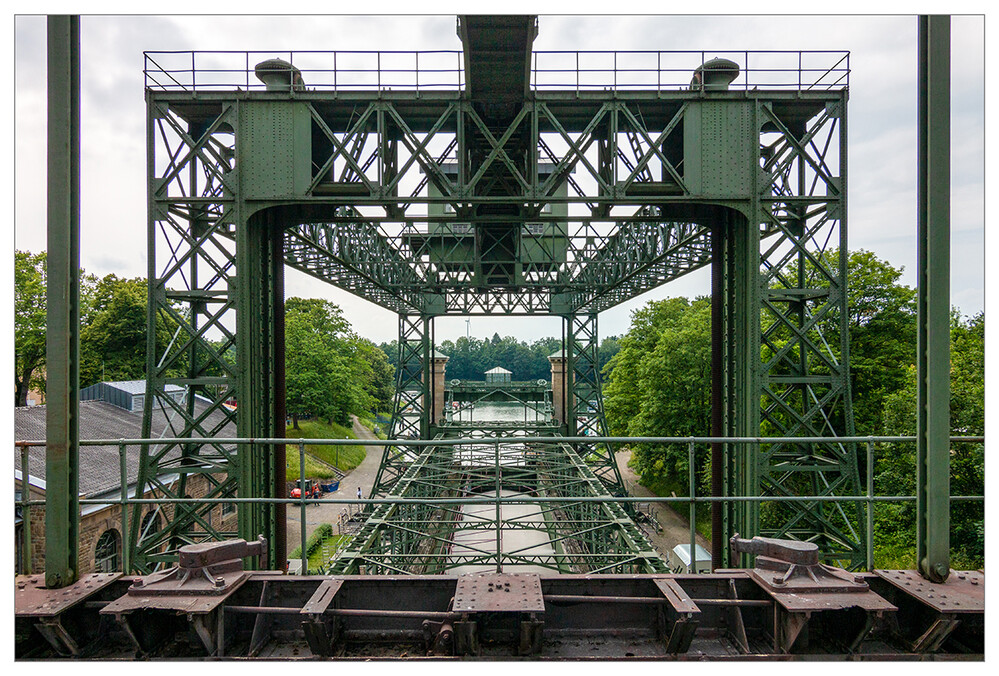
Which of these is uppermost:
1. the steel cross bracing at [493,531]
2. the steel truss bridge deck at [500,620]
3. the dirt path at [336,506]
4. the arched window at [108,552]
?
the steel truss bridge deck at [500,620]

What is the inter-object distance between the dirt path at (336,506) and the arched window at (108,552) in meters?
5.40

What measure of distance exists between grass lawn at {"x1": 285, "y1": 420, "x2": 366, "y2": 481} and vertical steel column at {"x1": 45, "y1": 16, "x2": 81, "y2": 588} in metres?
19.3

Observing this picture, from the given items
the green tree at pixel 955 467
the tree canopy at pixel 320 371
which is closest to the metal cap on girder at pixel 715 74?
the green tree at pixel 955 467

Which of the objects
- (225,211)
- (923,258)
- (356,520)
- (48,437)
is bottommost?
(356,520)

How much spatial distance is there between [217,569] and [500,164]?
9.11 m

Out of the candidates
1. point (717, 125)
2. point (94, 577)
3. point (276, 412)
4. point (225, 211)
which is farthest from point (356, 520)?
point (717, 125)

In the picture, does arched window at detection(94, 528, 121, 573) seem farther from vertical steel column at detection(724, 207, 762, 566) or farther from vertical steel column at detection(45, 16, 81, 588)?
vertical steel column at detection(724, 207, 762, 566)

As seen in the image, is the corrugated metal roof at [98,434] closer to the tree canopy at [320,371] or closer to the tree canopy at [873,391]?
the tree canopy at [320,371]

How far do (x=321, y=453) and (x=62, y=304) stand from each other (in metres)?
31.0

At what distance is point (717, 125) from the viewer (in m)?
8.38

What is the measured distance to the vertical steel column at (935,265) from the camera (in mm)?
4016

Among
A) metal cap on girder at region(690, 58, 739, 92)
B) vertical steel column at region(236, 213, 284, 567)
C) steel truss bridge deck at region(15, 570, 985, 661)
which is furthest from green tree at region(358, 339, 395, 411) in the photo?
steel truss bridge deck at region(15, 570, 985, 661)

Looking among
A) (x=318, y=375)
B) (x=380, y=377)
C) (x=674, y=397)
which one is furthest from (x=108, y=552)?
(x=380, y=377)
